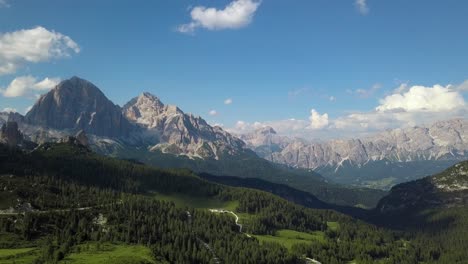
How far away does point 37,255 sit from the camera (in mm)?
182875

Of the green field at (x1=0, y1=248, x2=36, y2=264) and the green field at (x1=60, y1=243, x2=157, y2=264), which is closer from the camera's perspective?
the green field at (x1=0, y1=248, x2=36, y2=264)

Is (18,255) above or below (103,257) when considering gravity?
above

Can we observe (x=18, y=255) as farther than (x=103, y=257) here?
No

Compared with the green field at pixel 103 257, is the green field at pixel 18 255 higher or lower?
higher

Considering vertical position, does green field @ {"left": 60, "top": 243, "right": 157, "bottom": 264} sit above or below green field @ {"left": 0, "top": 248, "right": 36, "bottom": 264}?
below

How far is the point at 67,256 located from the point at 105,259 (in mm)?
15200

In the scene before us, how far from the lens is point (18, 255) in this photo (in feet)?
584

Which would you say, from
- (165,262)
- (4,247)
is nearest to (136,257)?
(165,262)

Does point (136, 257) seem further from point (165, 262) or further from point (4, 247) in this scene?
point (4, 247)

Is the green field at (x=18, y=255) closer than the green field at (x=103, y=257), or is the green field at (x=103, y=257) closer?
the green field at (x=18, y=255)

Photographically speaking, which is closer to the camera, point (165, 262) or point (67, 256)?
point (67, 256)

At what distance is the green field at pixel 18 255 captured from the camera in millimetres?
171625

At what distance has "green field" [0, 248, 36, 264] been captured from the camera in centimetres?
17162

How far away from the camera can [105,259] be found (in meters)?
185
